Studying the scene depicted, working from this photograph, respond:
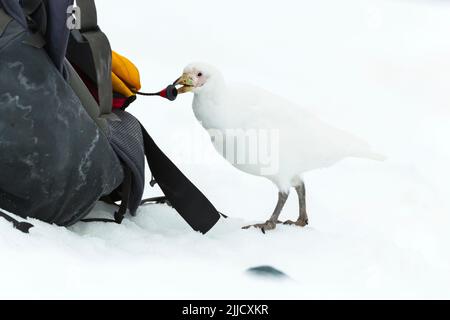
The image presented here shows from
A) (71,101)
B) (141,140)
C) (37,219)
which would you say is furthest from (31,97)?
(141,140)

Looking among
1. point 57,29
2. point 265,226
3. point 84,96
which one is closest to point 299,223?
point 265,226

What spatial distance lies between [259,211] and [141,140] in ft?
1.58

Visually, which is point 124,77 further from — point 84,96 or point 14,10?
point 14,10

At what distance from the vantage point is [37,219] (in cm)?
115

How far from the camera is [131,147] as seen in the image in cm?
128

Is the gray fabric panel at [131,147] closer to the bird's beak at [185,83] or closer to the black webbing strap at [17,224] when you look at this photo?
the bird's beak at [185,83]

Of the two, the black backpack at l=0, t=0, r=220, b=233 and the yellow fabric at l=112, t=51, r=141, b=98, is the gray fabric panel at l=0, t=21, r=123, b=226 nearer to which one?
the black backpack at l=0, t=0, r=220, b=233

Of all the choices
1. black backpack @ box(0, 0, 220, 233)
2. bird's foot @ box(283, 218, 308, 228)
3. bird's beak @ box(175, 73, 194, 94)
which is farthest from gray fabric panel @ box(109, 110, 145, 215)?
bird's foot @ box(283, 218, 308, 228)

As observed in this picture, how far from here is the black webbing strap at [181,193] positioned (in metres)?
1.35

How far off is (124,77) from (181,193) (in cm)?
23

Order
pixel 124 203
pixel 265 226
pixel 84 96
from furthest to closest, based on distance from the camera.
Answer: pixel 265 226 < pixel 124 203 < pixel 84 96

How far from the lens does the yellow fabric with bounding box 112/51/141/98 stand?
137cm

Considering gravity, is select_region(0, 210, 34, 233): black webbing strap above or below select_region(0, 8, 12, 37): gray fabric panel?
below

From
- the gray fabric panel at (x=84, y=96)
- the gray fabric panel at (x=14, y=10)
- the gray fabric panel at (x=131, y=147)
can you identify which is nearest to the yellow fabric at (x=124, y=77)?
the gray fabric panel at (x=131, y=147)
